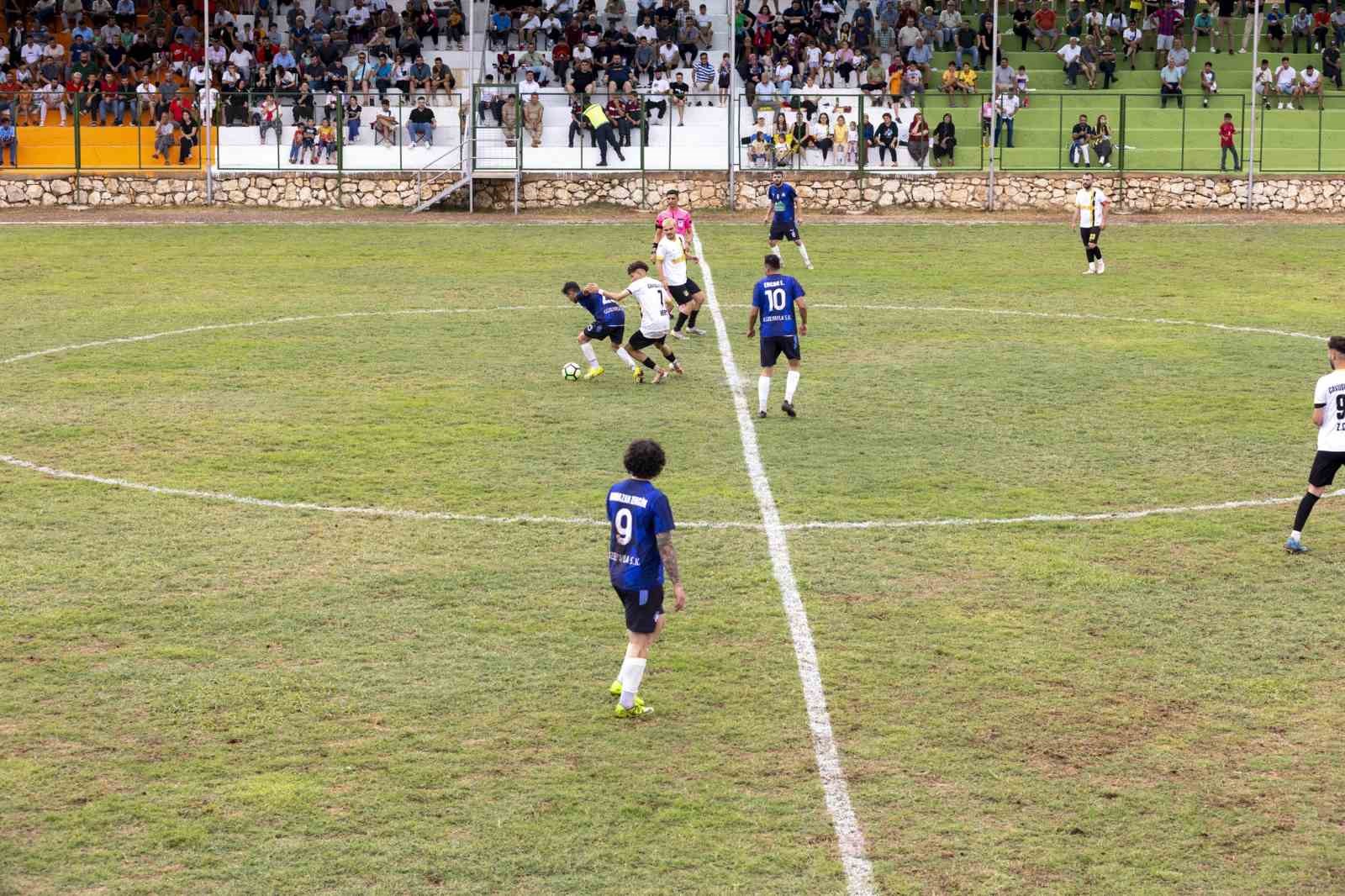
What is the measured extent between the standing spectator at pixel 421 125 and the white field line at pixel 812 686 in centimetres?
2717

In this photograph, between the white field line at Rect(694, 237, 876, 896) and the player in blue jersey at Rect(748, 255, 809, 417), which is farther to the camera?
the player in blue jersey at Rect(748, 255, 809, 417)

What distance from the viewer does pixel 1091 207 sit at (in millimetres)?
33281

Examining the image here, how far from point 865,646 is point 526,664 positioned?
2.47 metres

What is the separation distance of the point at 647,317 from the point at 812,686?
11.1 metres

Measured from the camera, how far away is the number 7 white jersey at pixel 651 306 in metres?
22.3

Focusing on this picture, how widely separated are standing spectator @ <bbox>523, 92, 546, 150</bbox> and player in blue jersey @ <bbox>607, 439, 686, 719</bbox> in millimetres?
36489

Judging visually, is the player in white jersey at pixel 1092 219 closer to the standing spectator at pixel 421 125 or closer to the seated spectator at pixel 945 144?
the seated spectator at pixel 945 144

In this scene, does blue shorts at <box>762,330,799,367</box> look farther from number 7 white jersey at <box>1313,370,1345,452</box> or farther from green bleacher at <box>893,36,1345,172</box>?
green bleacher at <box>893,36,1345,172</box>

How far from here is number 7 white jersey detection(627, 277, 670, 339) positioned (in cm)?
2230

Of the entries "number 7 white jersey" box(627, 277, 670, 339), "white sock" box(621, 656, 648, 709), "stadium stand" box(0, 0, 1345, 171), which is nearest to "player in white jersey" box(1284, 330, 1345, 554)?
"white sock" box(621, 656, 648, 709)

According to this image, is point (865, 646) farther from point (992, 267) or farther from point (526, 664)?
point (992, 267)

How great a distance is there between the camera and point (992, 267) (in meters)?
35.4

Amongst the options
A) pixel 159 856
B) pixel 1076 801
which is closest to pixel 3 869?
pixel 159 856

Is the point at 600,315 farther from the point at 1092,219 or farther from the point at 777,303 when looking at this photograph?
the point at 1092,219
